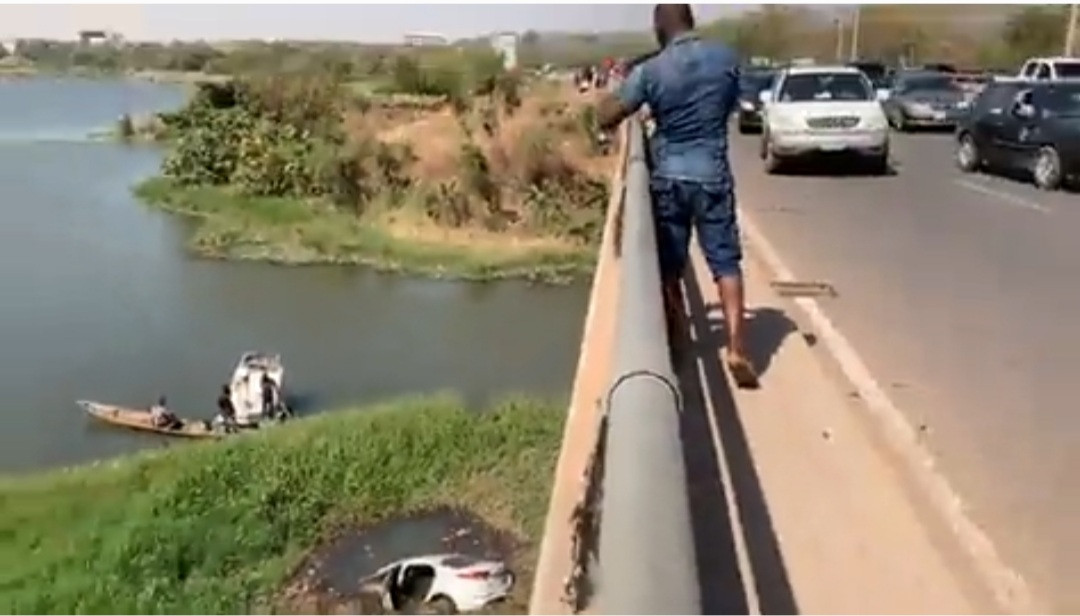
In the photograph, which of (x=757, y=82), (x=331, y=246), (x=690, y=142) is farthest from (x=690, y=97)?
(x=331, y=246)

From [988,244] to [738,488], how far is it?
9.78 m

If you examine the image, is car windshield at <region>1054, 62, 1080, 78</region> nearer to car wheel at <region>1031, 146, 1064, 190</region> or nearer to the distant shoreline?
car wheel at <region>1031, 146, 1064, 190</region>

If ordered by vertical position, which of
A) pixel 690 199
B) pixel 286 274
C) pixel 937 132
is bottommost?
pixel 286 274

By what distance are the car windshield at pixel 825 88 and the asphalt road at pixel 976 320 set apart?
108 inches

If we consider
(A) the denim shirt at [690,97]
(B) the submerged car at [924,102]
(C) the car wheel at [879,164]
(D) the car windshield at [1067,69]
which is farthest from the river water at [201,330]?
(A) the denim shirt at [690,97]

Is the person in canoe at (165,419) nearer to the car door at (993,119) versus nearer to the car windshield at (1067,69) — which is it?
the car door at (993,119)

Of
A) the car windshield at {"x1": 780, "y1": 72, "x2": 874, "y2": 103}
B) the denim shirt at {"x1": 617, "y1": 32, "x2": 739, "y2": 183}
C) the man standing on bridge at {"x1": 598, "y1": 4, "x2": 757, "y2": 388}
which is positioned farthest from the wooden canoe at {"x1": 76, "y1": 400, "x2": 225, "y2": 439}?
the denim shirt at {"x1": 617, "y1": 32, "x2": 739, "y2": 183}

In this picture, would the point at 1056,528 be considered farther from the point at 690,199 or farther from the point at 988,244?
the point at 988,244

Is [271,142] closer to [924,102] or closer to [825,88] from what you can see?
[924,102]

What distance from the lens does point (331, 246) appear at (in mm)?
42000

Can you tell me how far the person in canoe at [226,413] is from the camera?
2275 cm

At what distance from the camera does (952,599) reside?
4.42 m

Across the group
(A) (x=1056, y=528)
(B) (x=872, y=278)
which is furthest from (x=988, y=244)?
(A) (x=1056, y=528)

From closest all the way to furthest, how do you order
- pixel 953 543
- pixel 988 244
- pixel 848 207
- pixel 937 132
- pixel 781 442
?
pixel 953 543, pixel 781 442, pixel 988 244, pixel 848 207, pixel 937 132
